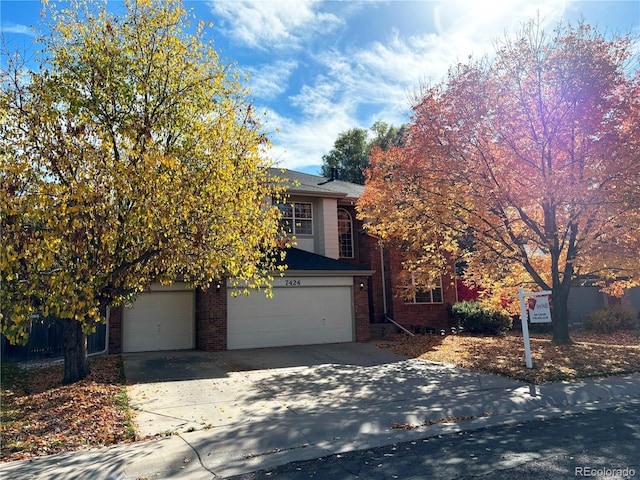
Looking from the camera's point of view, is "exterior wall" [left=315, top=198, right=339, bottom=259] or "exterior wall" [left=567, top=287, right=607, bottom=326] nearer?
"exterior wall" [left=315, top=198, right=339, bottom=259]

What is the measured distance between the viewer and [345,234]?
838 inches

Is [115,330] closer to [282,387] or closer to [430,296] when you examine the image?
[282,387]

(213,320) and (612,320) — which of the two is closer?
(213,320)

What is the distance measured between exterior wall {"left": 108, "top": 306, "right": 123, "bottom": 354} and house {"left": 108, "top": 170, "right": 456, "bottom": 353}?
3cm

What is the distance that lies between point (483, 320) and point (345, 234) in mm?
7101

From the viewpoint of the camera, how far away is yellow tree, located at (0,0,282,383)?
22.8 ft

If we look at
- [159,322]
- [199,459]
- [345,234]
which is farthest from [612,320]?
[199,459]

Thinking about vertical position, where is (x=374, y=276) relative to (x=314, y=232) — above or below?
below

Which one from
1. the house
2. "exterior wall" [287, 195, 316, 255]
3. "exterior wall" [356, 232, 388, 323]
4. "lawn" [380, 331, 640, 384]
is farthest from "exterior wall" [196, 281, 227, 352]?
"exterior wall" [356, 232, 388, 323]

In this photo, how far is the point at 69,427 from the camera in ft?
22.3

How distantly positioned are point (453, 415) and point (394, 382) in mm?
2635

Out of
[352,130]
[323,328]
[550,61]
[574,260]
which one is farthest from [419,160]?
[352,130]

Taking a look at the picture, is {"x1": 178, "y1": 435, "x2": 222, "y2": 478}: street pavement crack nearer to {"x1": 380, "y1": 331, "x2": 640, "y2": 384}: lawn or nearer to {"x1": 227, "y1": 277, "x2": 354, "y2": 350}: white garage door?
{"x1": 380, "y1": 331, "x2": 640, "y2": 384}: lawn

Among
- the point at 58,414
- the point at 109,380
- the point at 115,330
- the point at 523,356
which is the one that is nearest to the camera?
the point at 58,414
